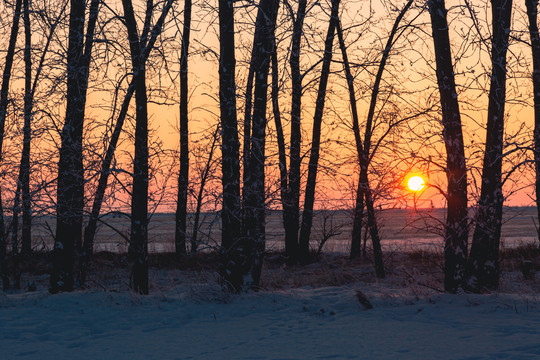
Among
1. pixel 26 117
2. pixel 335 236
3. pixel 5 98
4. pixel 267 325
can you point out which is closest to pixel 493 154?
pixel 267 325

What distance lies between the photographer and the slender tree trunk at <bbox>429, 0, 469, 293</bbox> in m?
9.61

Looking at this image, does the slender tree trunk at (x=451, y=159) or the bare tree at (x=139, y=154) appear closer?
the slender tree trunk at (x=451, y=159)

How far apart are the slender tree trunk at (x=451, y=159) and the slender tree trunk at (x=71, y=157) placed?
258 inches

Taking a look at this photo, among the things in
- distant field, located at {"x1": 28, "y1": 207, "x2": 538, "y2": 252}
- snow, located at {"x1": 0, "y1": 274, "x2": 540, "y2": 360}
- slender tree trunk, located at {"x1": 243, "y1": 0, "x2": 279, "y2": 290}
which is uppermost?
slender tree trunk, located at {"x1": 243, "y1": 0, "x2": 279, "y2": 290}

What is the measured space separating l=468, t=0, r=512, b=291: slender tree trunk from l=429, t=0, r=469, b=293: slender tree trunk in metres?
0.43

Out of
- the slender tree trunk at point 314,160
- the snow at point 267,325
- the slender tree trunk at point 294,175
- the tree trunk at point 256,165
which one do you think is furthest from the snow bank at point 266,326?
the slender tree trunk at point 314,160

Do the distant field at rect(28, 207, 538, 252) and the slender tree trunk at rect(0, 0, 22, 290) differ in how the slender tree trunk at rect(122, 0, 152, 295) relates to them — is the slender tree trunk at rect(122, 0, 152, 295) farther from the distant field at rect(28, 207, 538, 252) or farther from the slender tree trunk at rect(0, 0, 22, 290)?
the slender tree trunk at rect(0, 0, 22, 290)

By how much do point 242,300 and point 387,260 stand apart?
10.3 m

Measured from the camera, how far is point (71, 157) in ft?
35.0

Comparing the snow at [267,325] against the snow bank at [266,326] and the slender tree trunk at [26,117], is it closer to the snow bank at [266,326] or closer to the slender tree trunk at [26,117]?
the snow bank at [266,326]

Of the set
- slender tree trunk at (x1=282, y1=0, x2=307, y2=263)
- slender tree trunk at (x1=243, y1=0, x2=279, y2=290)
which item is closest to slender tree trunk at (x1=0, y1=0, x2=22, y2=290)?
slender tree trunk at (x1=243, y1=0, x2=279, y2=290)

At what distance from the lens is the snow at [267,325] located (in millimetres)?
6750

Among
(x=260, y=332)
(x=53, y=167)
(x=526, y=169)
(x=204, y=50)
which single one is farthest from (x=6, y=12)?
(x=526, y=169)

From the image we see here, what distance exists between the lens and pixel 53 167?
1137cm
